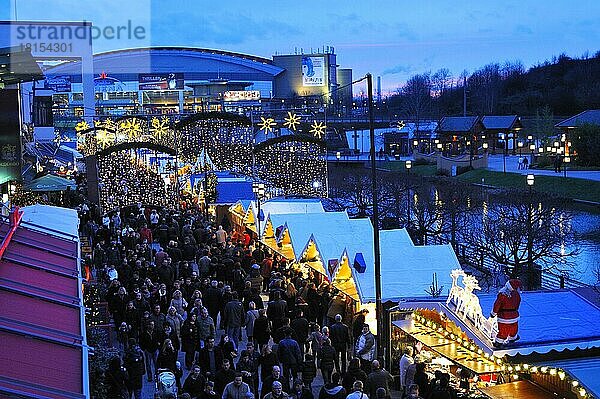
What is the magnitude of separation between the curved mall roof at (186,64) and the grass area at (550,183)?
62.4 meters

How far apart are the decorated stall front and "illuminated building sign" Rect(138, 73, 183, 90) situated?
94.2 m

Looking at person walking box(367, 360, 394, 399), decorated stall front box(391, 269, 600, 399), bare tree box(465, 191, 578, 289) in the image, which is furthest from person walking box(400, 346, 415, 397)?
bare tree box(465, 191, 578, 289)

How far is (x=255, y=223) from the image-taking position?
939 inches

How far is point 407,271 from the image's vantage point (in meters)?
13.5

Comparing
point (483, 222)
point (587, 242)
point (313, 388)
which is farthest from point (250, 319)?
point (587, 242)

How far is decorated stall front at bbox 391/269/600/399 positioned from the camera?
10.3 m

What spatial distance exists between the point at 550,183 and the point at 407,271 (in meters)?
34.5

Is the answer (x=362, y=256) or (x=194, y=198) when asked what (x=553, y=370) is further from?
(x=194, y=198)

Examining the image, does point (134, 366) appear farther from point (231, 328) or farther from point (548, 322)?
point (548, 322)

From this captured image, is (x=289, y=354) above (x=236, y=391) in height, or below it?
Result: below

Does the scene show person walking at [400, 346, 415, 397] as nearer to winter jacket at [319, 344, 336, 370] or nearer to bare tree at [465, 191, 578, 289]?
winter jacket at [319, 344, 336, 370]

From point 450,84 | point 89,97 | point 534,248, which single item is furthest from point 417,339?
point 450,84

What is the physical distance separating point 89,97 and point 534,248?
189ft

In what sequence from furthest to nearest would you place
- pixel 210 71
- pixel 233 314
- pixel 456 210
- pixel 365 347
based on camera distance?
pixel 210 71 < pixel 456 210 < pixel 233 314 < pixel 365 347
